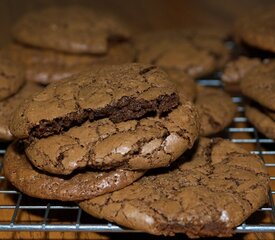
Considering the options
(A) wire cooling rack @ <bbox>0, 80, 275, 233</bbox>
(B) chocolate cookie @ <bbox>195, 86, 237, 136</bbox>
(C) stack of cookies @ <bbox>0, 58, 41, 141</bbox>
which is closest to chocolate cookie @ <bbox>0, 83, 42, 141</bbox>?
(C) stack of cookies @ <bbox>0, 58, 41, 141</bbox>

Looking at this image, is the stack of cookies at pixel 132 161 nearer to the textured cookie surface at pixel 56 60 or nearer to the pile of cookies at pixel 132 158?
the pile of cookies at pixel 132 158

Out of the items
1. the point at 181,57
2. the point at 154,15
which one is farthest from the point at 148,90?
the point at 154,15

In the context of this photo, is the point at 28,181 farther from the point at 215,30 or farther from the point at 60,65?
the point at 215,30

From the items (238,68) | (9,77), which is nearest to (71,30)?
(9,77)

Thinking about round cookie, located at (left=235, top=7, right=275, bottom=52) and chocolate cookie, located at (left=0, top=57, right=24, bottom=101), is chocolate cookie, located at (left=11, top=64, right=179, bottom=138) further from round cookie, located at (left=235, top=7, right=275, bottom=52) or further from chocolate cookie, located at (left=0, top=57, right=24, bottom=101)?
round cookie, located at (left=235, top=7, right=275, bottom=52)

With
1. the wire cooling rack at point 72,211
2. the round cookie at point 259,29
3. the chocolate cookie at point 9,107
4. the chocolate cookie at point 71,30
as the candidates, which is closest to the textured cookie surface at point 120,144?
the wire cooling rack at point 72,211
